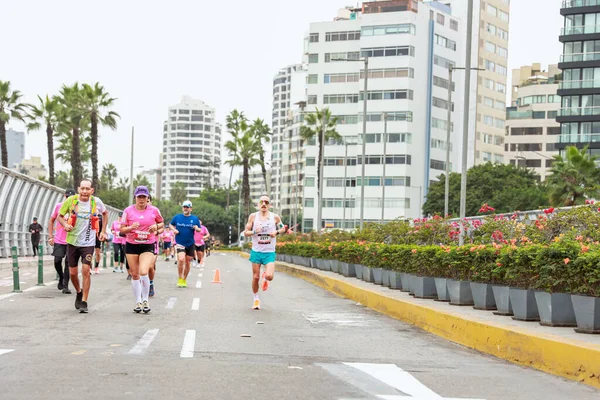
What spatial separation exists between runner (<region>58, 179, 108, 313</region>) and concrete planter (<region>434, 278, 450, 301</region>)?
222 inches

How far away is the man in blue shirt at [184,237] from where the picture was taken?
65.8ft

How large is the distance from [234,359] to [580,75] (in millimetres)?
83513

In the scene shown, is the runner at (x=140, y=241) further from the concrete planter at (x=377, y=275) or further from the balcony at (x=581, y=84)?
the balcony at (x=581, y=84)

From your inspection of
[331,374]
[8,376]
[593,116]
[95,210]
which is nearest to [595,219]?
[331,374]

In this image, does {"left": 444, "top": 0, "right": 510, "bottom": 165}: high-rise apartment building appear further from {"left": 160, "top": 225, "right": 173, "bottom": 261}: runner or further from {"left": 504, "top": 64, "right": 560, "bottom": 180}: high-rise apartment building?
{"left": 160, "top": 225, "right": 173, "bottom": 261}: runner

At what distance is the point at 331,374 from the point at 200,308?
7.32 metres

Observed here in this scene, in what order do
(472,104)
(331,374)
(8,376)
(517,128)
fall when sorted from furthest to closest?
(517,128), (472,104), (331,374), (8,376)

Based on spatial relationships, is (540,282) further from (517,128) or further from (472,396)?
(517,128)

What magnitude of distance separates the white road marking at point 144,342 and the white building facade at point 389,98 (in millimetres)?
92117

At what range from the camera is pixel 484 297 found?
528 inches

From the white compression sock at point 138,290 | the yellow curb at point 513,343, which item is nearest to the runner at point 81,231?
the white compression sock at point 138,290

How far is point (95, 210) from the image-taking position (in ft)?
46.0

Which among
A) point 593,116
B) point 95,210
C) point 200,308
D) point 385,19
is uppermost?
point 385,19

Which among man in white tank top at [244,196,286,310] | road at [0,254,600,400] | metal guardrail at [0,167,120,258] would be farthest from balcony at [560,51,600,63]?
road at [0,254,600,400]
